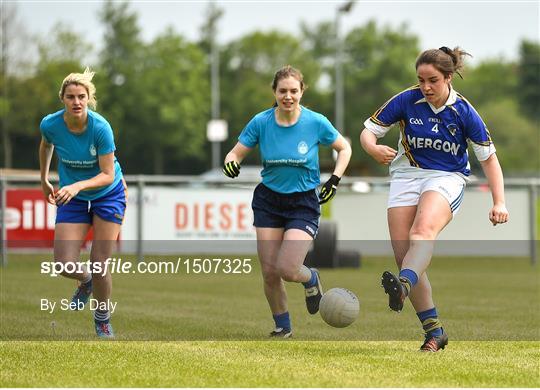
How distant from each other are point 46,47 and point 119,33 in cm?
2084

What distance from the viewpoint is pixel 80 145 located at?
31.8ft

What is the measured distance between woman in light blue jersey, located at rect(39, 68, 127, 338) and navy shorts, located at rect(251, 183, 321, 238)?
118 cm

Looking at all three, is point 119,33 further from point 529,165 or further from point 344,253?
point 344,253

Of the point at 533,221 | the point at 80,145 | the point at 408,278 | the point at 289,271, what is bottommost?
the point at 533,221

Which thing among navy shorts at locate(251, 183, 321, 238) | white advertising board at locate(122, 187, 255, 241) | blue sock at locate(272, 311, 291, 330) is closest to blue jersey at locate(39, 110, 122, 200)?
navy shorts at locate(251, 183, 321, 238)

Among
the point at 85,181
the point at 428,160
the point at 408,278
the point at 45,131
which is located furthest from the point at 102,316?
the point at 428,160

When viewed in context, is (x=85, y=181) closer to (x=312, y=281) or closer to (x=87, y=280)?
(x=87, y=280)

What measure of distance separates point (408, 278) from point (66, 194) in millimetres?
2802

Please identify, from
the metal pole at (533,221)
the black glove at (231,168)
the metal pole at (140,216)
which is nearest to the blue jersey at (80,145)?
the black glove at (231,168)

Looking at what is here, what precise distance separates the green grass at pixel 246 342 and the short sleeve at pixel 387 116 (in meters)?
1.66

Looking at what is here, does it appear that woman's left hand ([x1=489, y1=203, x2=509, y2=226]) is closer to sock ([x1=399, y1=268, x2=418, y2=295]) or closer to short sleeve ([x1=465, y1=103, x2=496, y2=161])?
short sleeve ([x1=465, y1=103, x2=496, y2=161])

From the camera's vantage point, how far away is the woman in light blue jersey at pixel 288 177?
9766 mm

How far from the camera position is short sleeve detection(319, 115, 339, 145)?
9836mm

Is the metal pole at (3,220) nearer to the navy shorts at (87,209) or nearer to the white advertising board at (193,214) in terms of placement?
the white advertising board at (193,214)
